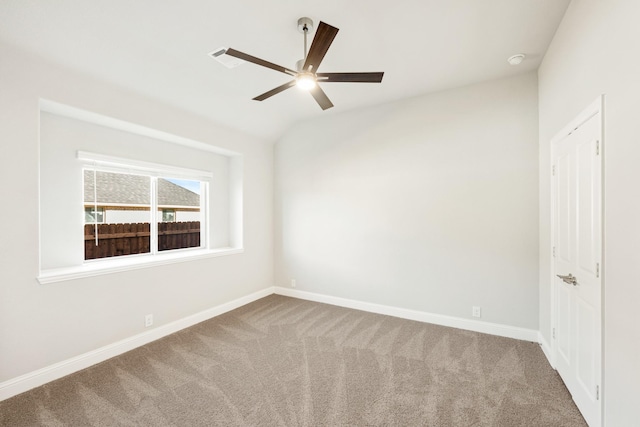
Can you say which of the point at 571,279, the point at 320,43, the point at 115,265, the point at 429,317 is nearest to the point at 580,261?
the point at 571,279

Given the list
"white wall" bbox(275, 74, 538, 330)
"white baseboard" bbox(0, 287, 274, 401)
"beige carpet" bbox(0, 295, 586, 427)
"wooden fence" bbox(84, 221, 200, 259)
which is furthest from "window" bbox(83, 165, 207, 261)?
"white wall" bbox(275, 74, 538, 330)

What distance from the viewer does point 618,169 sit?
147 centimetres

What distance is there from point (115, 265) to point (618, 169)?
164 inches

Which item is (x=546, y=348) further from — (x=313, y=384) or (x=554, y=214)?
(x=313, y=384)

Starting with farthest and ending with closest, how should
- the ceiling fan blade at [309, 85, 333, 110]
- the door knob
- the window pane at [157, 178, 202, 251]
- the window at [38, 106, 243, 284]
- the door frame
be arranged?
the window pane at [157, 178, 202, 251] < the window at [38, 106, 243, 284] < the ceiling fan blade at [309, 85, 333, 110] < the door knob < the door frame

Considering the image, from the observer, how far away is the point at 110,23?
2.14 metres

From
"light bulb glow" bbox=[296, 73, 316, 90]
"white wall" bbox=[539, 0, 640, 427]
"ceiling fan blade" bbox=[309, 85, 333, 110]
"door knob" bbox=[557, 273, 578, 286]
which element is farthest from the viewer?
"ceiling fan blade" bbox=[309, 85, 333, 110]

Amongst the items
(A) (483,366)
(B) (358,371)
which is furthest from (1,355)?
(A) (483,366)

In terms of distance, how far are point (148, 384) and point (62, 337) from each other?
945 mm

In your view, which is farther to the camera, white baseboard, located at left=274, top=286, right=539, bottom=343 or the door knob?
white baseboard, located at left=274, top=286, right=539, bottom=343

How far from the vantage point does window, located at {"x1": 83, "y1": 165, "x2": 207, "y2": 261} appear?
10.1ft

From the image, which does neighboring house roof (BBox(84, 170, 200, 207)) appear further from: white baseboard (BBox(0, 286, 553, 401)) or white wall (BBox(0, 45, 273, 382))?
white baseboard (BBox(0, 286, 553, 401))

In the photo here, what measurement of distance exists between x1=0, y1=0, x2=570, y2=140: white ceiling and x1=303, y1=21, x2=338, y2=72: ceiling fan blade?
0.46m

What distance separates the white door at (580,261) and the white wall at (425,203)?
0.62 metres
